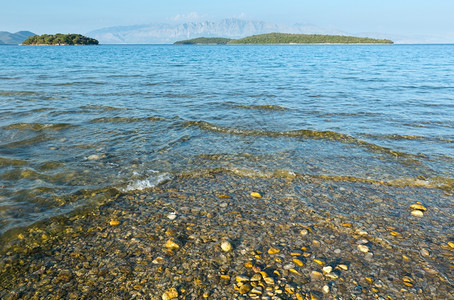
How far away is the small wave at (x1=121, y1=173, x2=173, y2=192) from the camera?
717 cm

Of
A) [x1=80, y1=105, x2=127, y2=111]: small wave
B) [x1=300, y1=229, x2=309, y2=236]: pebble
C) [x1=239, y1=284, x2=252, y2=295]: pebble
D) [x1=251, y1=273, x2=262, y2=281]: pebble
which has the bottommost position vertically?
[x1=300, y1=229, x2=309, y2=236]: pebble

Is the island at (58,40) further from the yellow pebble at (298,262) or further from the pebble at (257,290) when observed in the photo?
the pebble at (257,290)

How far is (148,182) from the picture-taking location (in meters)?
7.44

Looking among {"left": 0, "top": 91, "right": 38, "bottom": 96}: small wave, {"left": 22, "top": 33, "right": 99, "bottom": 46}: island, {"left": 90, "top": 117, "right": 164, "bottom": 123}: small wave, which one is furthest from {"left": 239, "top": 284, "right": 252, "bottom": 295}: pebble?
{"left": 22, "top": 33, "right": 99, "bottom": 46}: island

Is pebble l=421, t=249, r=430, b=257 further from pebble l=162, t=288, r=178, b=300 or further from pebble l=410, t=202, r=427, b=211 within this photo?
pebble l=162, t=288, r=178, b=300

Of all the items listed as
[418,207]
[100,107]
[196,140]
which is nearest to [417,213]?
[418,207]

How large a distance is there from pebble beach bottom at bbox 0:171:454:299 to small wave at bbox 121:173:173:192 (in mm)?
265

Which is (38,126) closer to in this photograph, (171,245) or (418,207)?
(171,245)

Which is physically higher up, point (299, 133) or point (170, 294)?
point (170, 294)

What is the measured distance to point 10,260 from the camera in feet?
15.3

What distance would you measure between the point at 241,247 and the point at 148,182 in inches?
132

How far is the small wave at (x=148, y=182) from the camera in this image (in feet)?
23.5

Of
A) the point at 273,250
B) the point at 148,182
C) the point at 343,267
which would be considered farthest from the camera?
the point at 148,182

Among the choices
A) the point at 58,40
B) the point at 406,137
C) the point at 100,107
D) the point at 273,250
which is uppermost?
the point at 58,40
